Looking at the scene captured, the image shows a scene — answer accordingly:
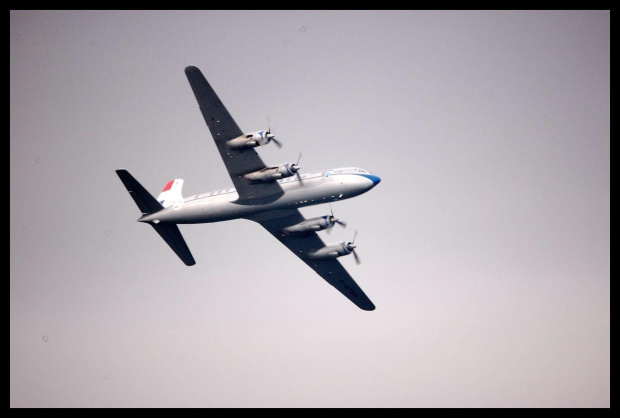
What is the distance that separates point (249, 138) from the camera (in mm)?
55156

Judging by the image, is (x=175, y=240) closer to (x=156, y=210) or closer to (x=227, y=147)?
(x=156, y=210)

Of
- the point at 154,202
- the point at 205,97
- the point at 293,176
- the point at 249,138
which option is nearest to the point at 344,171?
the point at 293,176

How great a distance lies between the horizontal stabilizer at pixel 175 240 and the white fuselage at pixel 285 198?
41.9 inches

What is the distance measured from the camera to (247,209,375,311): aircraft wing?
61438 millimetres

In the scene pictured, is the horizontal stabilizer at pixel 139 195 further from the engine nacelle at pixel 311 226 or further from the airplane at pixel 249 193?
the engine nacelle at pixel 311 226

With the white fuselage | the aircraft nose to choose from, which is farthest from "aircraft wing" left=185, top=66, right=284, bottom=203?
the aircraft nose

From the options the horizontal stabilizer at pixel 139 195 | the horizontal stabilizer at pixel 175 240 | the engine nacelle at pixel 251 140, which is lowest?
the horizontal stabilizer at pixel 175 240

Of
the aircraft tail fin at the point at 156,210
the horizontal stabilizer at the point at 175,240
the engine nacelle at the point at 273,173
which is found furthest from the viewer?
the horizontal stabilizer at the point at 175,240

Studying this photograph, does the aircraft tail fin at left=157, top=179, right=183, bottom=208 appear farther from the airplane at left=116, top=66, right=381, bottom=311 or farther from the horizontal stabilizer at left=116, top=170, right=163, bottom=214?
the horizontal stabilizer at left=116, top=170, right=163, bottom=214

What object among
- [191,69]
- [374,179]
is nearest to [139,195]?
[191,69]

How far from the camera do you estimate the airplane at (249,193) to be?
54875 mm

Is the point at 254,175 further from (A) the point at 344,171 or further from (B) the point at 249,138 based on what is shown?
(A) the point at 344,171

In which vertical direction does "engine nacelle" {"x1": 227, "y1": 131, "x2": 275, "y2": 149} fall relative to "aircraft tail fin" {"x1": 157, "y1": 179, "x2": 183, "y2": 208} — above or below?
above

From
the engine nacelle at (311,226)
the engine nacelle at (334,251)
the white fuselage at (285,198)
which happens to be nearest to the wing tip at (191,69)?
the white fuselage at (285,198)
